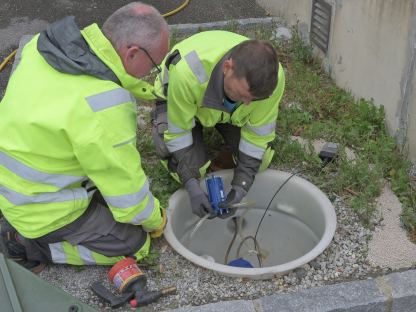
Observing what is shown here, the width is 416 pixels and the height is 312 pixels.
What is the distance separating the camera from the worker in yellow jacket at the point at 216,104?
2.88m

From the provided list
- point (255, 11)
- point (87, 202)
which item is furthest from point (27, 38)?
point (87, 202)

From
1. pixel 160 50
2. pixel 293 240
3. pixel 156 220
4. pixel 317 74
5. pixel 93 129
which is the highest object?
pixel 160 50

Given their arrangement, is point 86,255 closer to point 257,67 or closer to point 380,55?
point 257,67

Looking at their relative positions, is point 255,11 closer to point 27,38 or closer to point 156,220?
point 27,38

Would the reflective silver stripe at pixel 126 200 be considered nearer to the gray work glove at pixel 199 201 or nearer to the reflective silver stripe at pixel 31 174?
the reflective silver stripe at pixel 31 174

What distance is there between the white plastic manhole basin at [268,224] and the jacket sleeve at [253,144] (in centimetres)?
22

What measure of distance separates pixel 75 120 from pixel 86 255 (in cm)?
96

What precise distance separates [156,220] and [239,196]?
0.65m

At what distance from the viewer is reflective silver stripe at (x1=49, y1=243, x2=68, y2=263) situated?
10.0 ft

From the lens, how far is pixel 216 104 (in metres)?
3.13

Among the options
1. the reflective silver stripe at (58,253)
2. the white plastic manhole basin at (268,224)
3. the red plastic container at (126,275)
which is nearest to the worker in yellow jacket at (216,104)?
the white plastic manhole basin at (268,224)

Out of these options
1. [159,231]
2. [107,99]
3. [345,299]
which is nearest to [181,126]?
[159,231]

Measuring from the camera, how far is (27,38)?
A: 5684mm

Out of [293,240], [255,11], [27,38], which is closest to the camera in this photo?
[293,240]
